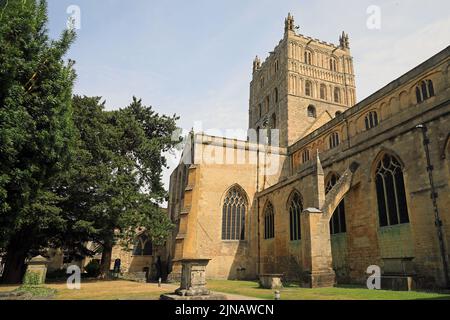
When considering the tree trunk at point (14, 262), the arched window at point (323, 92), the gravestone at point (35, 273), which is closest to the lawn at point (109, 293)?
the gravestone at point (35, 273)

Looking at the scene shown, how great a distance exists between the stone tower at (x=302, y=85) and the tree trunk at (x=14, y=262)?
26.3 meters

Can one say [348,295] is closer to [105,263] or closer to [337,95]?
[105,263]

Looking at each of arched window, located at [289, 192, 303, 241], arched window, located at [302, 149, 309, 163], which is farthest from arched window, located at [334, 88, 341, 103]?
arched window, located at [289, 192, 303, 241]

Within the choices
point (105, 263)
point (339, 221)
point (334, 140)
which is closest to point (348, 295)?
point (339, 221)

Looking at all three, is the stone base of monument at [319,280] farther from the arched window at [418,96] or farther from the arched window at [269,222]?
the arched window at [418,96]

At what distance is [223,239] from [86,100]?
15.7m

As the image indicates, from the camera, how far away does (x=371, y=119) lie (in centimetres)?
2325

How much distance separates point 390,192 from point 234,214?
14327mm

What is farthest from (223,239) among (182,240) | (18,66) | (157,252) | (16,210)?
(18,66)

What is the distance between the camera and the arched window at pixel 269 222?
25886mm

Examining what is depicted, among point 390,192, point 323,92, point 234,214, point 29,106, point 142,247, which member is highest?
point 323,92

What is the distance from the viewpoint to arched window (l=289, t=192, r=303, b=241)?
73.8ft

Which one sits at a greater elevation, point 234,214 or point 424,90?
point 424,90

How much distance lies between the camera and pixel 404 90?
67.6 ft
